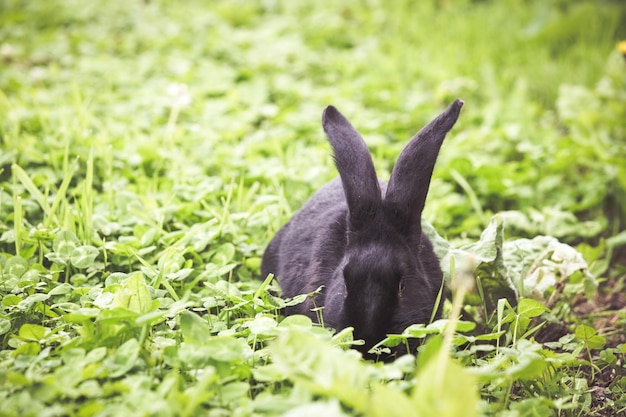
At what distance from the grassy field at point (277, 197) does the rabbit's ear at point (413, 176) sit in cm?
32

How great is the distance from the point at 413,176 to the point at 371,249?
365 millimetres

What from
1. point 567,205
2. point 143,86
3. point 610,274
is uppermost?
point 143,86

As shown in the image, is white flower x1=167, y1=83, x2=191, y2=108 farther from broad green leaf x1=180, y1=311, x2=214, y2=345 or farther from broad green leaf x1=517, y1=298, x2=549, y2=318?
broad green leaf x1=517, y1=298, x2=549, y2=318

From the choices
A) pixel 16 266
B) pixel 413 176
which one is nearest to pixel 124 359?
pixel 16 266

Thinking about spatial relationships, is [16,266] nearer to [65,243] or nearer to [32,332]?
[65,243]

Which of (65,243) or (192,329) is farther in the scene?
(65,243)

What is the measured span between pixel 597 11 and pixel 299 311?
6.01 metres

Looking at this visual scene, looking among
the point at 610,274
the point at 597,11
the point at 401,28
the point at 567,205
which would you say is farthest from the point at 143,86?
the point at 597,11

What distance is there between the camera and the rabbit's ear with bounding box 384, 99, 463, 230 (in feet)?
8.70

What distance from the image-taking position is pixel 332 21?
7.84 meters

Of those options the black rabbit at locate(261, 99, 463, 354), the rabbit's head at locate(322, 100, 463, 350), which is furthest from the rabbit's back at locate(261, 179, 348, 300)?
the rabbit's head at locate(322, 100, 463, 350)

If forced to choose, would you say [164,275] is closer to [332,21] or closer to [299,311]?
[299,311]

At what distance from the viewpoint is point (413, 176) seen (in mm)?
2643

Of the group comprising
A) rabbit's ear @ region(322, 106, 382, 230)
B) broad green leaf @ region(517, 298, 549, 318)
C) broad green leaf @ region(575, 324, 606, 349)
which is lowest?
broad green leaf @ region(575, 324, 606, 349)
